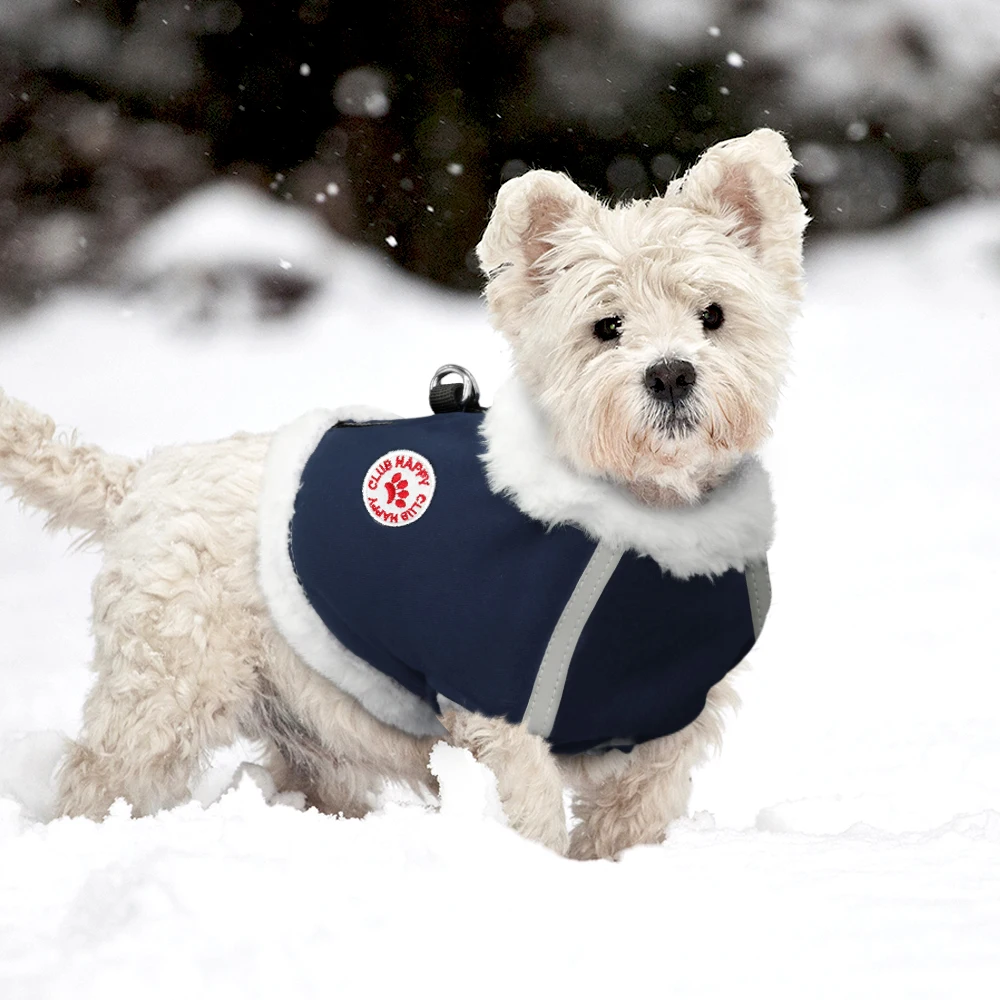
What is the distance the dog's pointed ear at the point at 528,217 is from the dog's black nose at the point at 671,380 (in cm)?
52

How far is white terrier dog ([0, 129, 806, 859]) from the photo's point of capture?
2.47m

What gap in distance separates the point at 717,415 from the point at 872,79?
8.09 m

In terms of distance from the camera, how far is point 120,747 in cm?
289

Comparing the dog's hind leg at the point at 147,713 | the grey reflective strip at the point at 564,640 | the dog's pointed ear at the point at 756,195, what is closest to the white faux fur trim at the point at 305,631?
the dog's hind leg at the point at 147,713

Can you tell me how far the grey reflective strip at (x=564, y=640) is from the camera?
2.42 m

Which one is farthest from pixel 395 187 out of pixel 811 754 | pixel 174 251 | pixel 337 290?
pixel 811 754

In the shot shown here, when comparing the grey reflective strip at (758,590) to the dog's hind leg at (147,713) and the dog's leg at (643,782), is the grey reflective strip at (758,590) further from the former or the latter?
the dog's hind leg at (147,713)

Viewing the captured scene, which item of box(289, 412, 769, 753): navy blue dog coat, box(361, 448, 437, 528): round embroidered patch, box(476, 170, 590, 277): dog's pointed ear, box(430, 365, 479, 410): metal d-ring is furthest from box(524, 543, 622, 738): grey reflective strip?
box(430, 365, 479, 410): metal d-ring

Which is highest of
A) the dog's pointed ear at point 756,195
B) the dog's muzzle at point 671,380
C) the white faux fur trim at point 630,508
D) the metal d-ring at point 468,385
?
the dog's pointed ear at point 756,195

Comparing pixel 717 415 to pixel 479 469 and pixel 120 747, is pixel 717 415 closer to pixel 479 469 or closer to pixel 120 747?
pixel 479 469

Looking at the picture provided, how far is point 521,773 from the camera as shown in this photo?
8.24ft

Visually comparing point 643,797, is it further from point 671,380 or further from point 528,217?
point 528,217

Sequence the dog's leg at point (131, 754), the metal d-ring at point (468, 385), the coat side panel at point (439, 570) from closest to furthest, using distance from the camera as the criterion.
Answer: the coat side panel at point (439, 570), the dog's leg at point (131, 754), the metal d-ring at point (468, 385)

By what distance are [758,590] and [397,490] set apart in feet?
3.06
